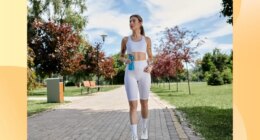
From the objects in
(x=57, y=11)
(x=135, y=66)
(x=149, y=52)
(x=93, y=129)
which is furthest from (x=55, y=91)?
(x=57, y=11)

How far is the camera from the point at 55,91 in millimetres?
20500

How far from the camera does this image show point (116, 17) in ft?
36.8

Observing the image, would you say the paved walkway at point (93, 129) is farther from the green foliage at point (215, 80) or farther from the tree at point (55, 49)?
the green foliage at point (215, 80)

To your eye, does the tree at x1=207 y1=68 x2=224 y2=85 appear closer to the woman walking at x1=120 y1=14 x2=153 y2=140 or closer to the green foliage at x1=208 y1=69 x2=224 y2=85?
the green foliage at x1=208 y1=69 x2=224 y2=85

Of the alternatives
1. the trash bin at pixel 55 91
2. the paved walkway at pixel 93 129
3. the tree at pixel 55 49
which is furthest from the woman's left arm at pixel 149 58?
the tree at pixel 55 49

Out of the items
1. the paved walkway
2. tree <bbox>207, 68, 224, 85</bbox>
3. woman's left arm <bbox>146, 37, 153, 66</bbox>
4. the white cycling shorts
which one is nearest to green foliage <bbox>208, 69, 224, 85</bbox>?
tree <bbox>207, 68, 224, 85</bbox>

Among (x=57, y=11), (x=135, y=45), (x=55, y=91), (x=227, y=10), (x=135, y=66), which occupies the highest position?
(x=57, y=11)

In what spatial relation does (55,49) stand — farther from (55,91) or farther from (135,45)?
(135,45)
